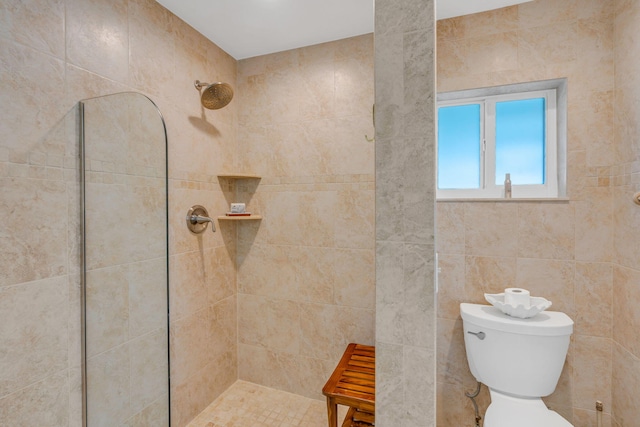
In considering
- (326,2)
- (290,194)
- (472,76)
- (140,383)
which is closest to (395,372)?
(140,383)

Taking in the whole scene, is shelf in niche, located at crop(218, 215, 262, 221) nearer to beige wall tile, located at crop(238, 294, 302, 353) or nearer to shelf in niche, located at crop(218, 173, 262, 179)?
shelf in niche, located at crop(218, 173, 262, 179)

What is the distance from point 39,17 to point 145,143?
0.51m

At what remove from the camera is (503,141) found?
1644mm

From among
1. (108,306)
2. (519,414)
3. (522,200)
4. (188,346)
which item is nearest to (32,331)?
(108,306)

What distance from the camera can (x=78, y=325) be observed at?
3.66ft

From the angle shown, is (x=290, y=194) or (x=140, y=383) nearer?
(x=140, y=383)

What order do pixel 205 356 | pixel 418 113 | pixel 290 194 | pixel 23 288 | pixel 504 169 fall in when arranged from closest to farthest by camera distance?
pixel 418 113 < pixel 23 288 < pixel 504 169 < pixel 205 356 < pixel 290 194

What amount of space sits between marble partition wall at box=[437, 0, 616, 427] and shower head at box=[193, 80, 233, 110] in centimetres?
120

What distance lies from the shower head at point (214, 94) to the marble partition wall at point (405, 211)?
3.84 feet

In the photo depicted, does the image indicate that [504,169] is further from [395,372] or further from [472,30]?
[395,372]

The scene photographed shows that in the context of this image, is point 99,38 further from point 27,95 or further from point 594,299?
point 594,299

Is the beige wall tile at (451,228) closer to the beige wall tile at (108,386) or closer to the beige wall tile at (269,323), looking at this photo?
the beige wall tile at (269,323)

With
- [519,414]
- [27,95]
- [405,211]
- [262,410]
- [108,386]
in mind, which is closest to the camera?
[405,211]

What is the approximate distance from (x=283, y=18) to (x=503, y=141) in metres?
1.40
